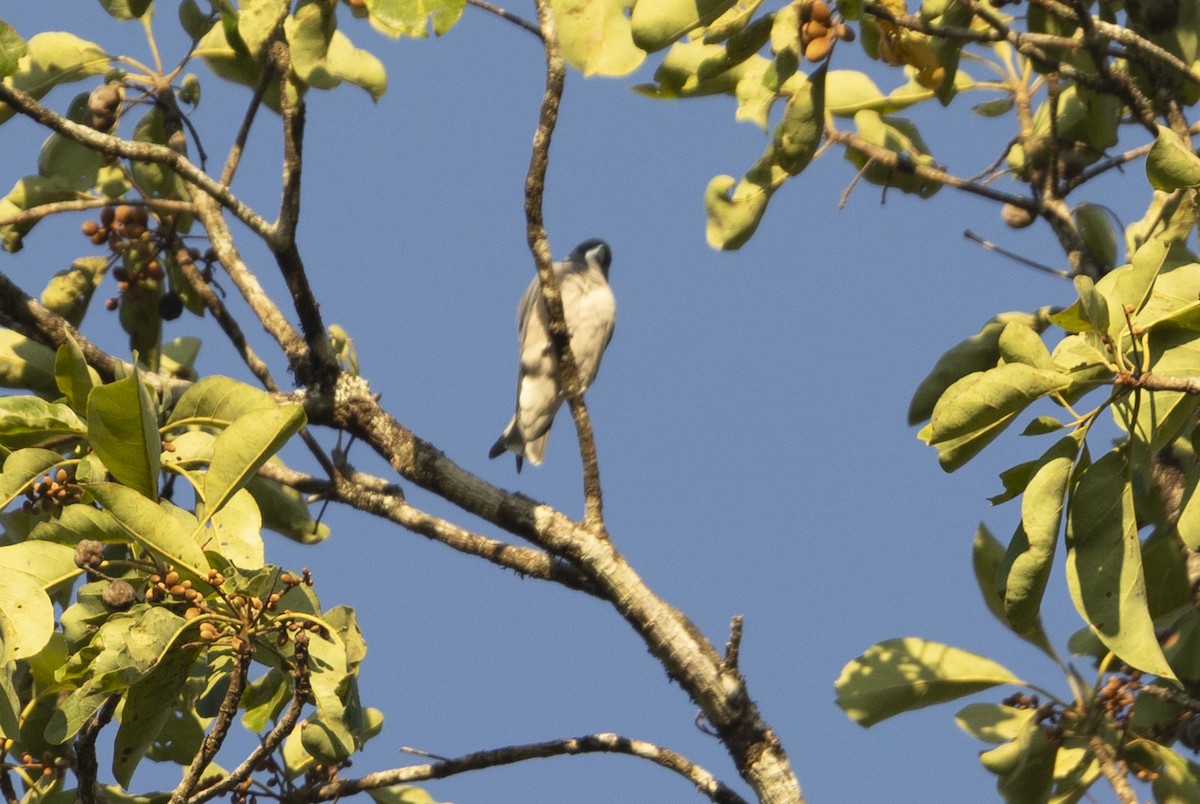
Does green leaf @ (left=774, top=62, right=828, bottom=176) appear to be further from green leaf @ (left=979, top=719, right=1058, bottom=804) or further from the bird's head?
the bird's head

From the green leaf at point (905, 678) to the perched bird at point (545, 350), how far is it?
9.33ft

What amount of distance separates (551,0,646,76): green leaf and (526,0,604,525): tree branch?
0.9 inches

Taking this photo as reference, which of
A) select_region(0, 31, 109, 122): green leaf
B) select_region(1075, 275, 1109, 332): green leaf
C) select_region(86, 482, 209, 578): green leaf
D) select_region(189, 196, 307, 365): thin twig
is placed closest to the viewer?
select_region(1075, 275, 1109, 332): green leaf

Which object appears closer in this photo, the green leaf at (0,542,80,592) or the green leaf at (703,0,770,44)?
the green leaf at (0,542,80,592)

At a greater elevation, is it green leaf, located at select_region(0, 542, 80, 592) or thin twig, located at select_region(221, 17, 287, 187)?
thin twig, located at select_region(221, 17, 287, 187)

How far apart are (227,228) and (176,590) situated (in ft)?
4.41

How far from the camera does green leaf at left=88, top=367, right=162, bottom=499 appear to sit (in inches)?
81.6

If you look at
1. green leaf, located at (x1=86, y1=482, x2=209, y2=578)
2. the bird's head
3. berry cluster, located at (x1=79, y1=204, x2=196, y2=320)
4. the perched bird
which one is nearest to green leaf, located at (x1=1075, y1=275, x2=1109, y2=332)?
green leaf, located at (x1=86, y1=482, x2=209, y2=578)

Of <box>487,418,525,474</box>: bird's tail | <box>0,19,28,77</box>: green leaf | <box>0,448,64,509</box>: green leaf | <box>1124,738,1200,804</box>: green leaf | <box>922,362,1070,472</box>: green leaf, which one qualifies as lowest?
<box>1124,738,1200,804</box>: green leaf

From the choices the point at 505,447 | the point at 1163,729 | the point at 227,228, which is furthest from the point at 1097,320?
the point at 505,447

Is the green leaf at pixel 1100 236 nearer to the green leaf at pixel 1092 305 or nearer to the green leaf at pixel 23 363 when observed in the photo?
the green leaf at pixel 1092 305

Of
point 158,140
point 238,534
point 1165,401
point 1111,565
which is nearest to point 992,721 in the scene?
point 1111,565

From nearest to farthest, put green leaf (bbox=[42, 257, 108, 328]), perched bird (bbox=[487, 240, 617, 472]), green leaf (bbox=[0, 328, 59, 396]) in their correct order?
1. green leaf (bbox=[0, 328, 59, 396])
2. green leaf (bbox=[42, 257, 108, 328])
3. perched bird (bbox=[487, 240, 617, 472])

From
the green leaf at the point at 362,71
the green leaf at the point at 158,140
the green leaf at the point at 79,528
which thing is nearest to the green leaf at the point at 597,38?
the green leaf at the point at 362,71
